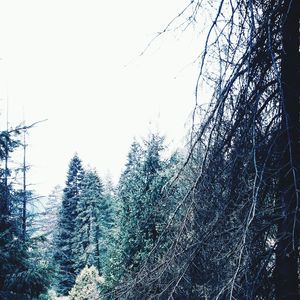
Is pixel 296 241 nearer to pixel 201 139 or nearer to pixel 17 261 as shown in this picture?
pixel 201 139

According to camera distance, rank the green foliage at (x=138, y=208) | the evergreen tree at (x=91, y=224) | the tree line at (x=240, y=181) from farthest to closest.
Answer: the evergreen tree at (x=91, y=224) → the green foliage at (x=138, y=208) → the tree line at (x=240, y=181)

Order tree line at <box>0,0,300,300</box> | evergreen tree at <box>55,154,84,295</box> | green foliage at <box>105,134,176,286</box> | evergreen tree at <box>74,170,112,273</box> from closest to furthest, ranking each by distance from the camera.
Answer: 1. tree line at <box>0,0,300,300</box>
2. green foliage at <box>105,134,176,286</box>
3. evergreen tree at <box>55,154,84,295</box>
4. evergreen tree at <box>74,170,112,273</box>

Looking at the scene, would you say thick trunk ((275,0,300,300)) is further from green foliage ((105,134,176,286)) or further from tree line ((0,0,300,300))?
green foliage ((105,134,176,286))

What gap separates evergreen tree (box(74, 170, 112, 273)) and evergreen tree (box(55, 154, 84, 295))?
758 mm

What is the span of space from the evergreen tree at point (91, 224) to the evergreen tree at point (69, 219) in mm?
758

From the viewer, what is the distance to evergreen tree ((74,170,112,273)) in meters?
31.0

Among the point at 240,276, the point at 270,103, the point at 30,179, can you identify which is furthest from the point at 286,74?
the point at 30,179

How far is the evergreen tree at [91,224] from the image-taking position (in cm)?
3097

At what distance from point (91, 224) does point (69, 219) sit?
3.21m

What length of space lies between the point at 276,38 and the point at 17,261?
8585mm

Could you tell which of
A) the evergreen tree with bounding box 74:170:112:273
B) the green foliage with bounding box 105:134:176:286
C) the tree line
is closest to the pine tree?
the green foliage with bounding box 105:134:176:286

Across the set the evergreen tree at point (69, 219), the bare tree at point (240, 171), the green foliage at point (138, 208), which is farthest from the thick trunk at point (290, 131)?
the evergreen tree at point (69, 219)

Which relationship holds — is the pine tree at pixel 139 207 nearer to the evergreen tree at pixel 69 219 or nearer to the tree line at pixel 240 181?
the tree line at pixel 240 181

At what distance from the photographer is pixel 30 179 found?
17.3m
